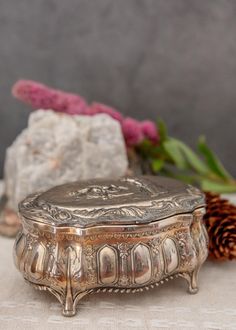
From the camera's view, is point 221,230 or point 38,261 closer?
point 38,261

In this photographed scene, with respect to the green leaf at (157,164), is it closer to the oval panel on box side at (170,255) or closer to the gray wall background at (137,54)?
the gray wall background at (137,54)

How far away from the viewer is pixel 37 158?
2.72 ft

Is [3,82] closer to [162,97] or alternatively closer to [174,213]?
[162,97]

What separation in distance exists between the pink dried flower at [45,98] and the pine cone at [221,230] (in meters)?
0.31

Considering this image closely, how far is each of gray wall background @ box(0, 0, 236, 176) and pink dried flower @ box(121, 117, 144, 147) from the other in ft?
0.66

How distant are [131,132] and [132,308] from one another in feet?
1.28

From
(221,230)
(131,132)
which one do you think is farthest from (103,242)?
(131,132)

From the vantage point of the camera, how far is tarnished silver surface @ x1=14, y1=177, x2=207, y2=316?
58 cm

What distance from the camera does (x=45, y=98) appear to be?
90 centimetres

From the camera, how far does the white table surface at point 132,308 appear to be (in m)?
0.58

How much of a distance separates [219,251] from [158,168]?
0.29 m

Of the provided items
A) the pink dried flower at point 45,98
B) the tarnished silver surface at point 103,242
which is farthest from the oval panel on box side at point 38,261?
the pink dried flower at point 45,98

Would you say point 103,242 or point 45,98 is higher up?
point 45,98

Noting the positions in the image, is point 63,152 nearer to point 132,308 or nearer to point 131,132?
point 131,132
